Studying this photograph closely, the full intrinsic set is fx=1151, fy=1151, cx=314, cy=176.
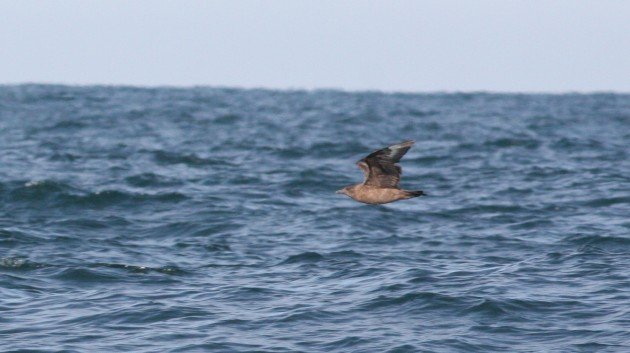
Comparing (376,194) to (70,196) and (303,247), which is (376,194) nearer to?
(303,247)

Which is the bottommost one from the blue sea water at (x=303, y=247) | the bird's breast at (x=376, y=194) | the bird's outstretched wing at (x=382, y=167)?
the blue sea water at (x=303, y=247)

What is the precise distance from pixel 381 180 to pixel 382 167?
0.26 m

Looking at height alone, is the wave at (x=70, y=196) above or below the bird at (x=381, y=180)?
below

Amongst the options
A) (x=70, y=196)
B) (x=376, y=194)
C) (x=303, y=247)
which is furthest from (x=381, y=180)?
(x=70, y=196)

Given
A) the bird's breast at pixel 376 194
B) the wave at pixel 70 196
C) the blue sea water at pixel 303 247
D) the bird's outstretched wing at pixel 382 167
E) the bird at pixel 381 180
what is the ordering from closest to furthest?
the blue sea water at pixel 303 247 → the bird's outstretched wing at pixel 382 167 → the bird at pixel 381 180 → the bird's breast at pixel 376 194 → the wave at pixel 70 196

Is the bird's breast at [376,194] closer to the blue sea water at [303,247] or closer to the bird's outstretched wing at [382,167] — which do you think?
the bird's outstretched wing at [382,167]

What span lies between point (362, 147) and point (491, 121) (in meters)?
12.6

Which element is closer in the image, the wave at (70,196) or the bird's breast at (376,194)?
the bird's breast at (376,194)

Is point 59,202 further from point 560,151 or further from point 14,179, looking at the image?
point 560,151

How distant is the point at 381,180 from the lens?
43.3 feet

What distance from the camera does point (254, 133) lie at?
3425 centimetres

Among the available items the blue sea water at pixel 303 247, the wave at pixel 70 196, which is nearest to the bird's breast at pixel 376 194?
the blue sea water at pixel 303 247

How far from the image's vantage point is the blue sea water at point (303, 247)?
11.3 metres

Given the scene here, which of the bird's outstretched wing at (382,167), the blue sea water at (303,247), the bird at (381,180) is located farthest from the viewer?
the bird at (381,180)
